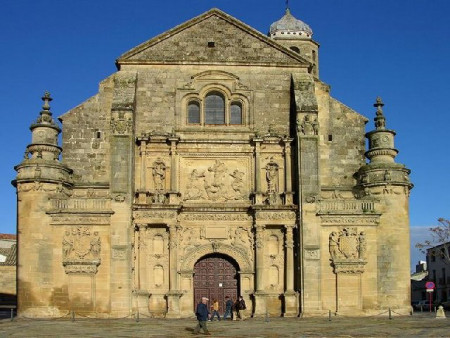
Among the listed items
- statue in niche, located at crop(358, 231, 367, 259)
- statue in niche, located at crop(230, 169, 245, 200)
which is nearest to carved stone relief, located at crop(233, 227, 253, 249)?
statue in niche, located at crop(230, 169, 245, 200)

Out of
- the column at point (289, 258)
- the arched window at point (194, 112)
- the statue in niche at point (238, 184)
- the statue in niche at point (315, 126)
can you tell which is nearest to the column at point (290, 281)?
the column at point (289, 258)

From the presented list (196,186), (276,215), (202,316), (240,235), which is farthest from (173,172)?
(202,316)

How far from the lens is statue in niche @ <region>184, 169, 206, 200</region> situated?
34.3m

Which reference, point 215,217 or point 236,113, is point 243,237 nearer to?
point 215,217

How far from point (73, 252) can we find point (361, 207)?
41.0ft

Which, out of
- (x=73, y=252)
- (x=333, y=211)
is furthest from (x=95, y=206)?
(x=333, y=211)

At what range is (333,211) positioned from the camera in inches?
1307

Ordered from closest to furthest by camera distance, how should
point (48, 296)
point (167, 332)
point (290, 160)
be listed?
point (167, 332), point (48, 296), point (290, 160)

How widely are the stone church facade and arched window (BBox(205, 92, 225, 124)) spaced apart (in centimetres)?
7

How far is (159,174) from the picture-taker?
112ft

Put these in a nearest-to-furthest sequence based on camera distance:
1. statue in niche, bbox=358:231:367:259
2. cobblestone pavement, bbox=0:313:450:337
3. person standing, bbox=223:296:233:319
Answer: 1. cobblestone pavement, bbox=0:313:450:337
2. person standing, bbox=223:296:233:319
3. statue in niche, bbox=358:231:367:259

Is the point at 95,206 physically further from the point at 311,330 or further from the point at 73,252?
the point at 311,330

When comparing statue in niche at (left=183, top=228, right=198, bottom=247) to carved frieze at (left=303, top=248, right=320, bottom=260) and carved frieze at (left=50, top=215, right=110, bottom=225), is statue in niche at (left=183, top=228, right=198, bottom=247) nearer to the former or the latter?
carved frieze at (left=50, top=215, right=110, bottom=225)

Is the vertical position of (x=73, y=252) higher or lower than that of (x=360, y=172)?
lower
